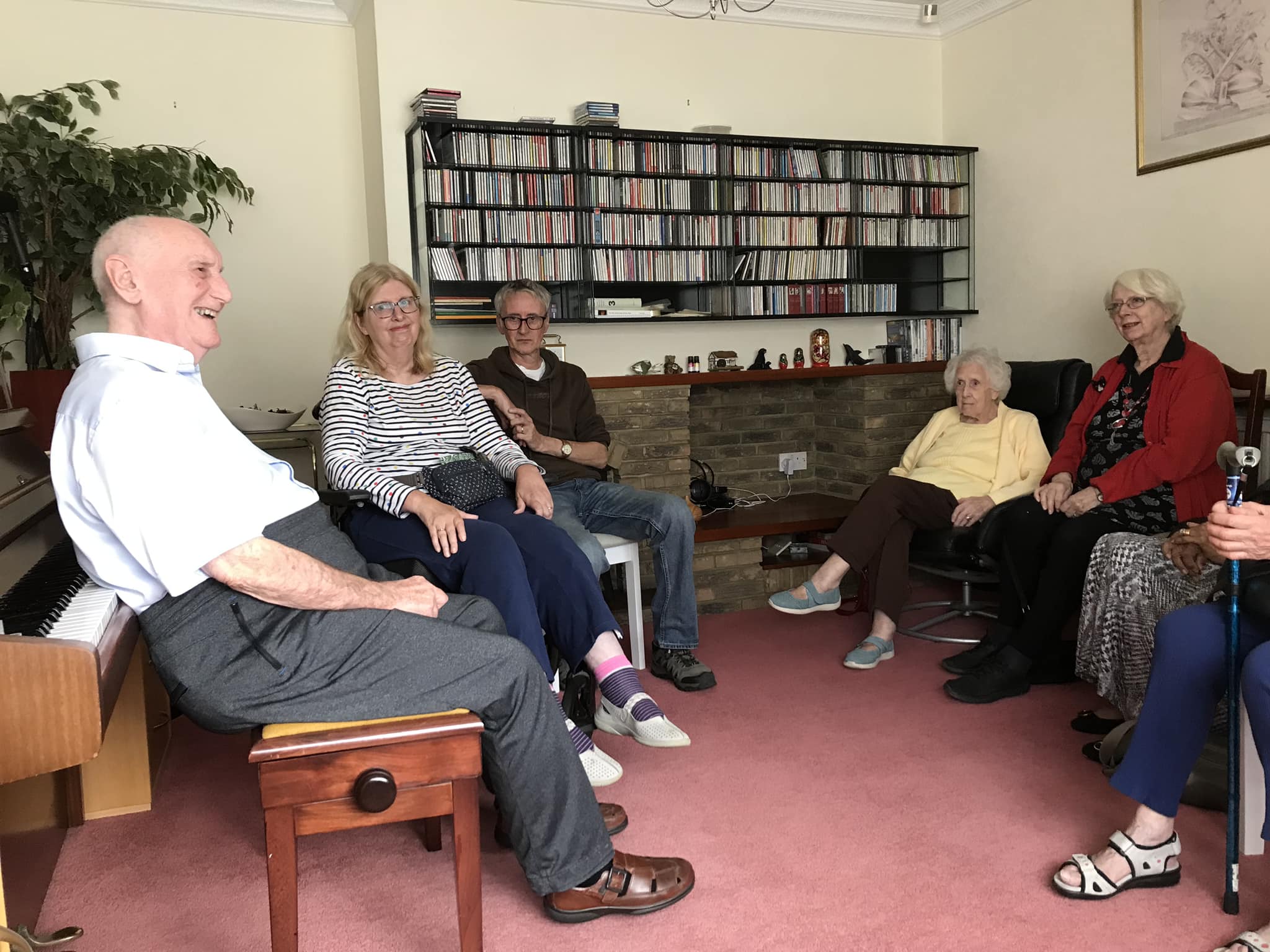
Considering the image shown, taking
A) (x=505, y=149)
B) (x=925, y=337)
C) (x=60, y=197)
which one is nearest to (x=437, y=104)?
(x=505, y=149)

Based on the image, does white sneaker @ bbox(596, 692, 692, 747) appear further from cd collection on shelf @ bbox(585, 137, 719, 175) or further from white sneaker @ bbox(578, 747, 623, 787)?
cd collection on shelf @ bbox(585, 137, 719, 175)

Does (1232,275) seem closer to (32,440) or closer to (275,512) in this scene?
(275,512)

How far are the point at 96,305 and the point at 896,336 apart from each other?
343cm

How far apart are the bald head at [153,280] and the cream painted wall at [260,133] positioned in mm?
2704

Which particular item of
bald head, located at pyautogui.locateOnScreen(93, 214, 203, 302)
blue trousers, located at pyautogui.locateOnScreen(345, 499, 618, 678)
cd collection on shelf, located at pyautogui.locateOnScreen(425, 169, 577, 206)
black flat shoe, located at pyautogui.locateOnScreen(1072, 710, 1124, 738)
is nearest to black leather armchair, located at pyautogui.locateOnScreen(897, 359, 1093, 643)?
black flat shoe, located at pyautogui.locateOnScreen(1072, 710, 1124, 738)

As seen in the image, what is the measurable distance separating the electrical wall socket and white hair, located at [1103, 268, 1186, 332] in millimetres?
2006

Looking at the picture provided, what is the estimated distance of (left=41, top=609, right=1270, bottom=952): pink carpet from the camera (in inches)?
75.0

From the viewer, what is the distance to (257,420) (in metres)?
3.77

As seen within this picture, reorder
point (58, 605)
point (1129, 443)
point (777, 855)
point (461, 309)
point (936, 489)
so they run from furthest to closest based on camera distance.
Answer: point (461, 309)
point (936, 489)
point (1129, 443)
point (777, 855)
point (58, 605)

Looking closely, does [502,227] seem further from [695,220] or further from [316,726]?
[316,726]

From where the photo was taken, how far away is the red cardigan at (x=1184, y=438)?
10.1ft

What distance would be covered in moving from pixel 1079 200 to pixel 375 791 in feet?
12.7

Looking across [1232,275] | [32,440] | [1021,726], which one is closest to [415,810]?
[32,440]

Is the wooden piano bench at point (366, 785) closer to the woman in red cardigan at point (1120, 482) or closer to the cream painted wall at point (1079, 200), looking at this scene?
the woman in red cardigan at point (1120, 482)
